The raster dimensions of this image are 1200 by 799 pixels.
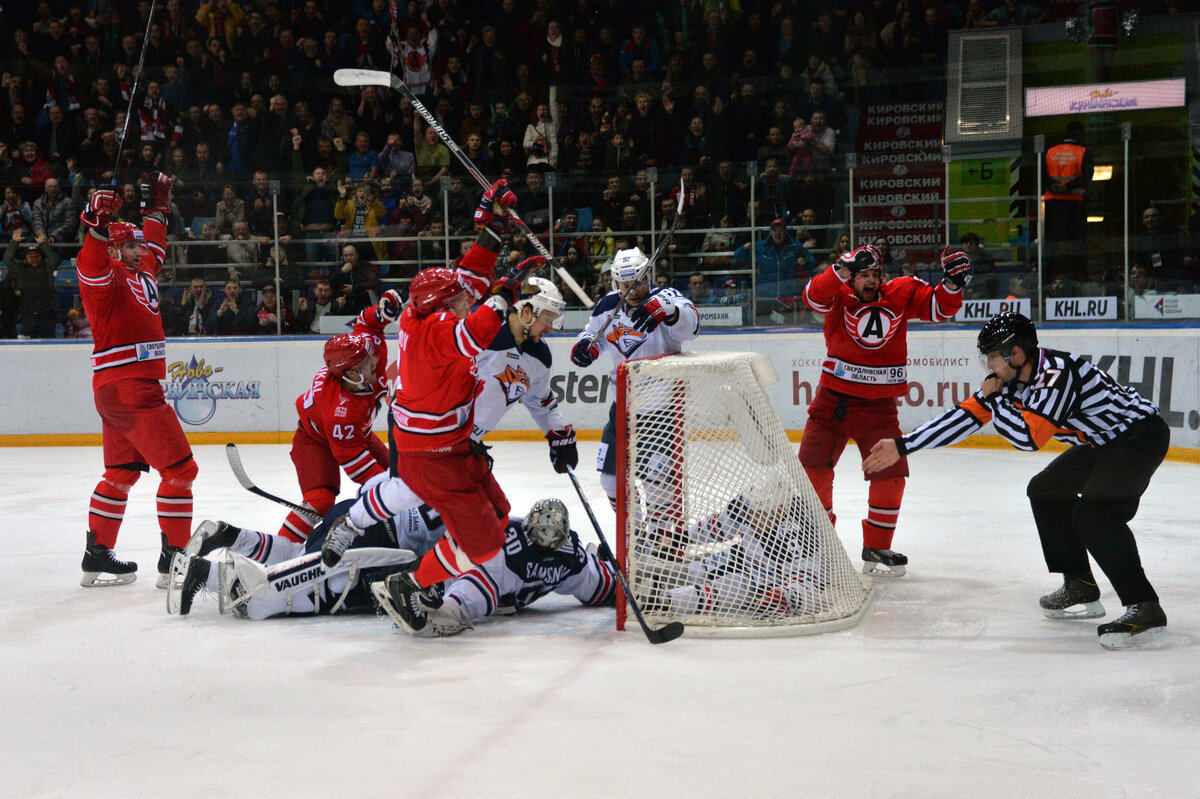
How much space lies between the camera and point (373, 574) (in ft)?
13.1

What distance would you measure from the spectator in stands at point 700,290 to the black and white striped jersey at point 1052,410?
551 centimetres

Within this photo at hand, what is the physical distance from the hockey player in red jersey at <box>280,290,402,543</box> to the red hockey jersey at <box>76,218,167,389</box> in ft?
2.12

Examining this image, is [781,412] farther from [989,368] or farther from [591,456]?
[989,368]

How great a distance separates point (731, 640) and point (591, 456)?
15.8 ft

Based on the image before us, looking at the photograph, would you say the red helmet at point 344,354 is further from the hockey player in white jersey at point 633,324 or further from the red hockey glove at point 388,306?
the hockey player in white jersey at point 633,324

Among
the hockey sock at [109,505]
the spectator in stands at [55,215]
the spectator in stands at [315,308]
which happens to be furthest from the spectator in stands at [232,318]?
the hockey sock at [109,505]

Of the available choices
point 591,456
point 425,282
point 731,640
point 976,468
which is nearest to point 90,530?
point 425,282

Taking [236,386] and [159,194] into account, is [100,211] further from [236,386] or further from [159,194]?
[236,386]

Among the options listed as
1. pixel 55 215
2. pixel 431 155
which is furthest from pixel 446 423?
pixel 55 215

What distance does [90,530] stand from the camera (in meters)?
4.65

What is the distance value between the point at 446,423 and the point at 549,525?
1.51 ft

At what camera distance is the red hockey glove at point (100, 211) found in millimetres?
4395

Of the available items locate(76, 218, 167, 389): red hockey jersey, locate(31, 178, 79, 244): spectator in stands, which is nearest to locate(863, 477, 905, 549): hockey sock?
locate(76, 218, 167, 389): red hockey jersey

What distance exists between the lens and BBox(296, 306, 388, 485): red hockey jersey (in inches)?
178
